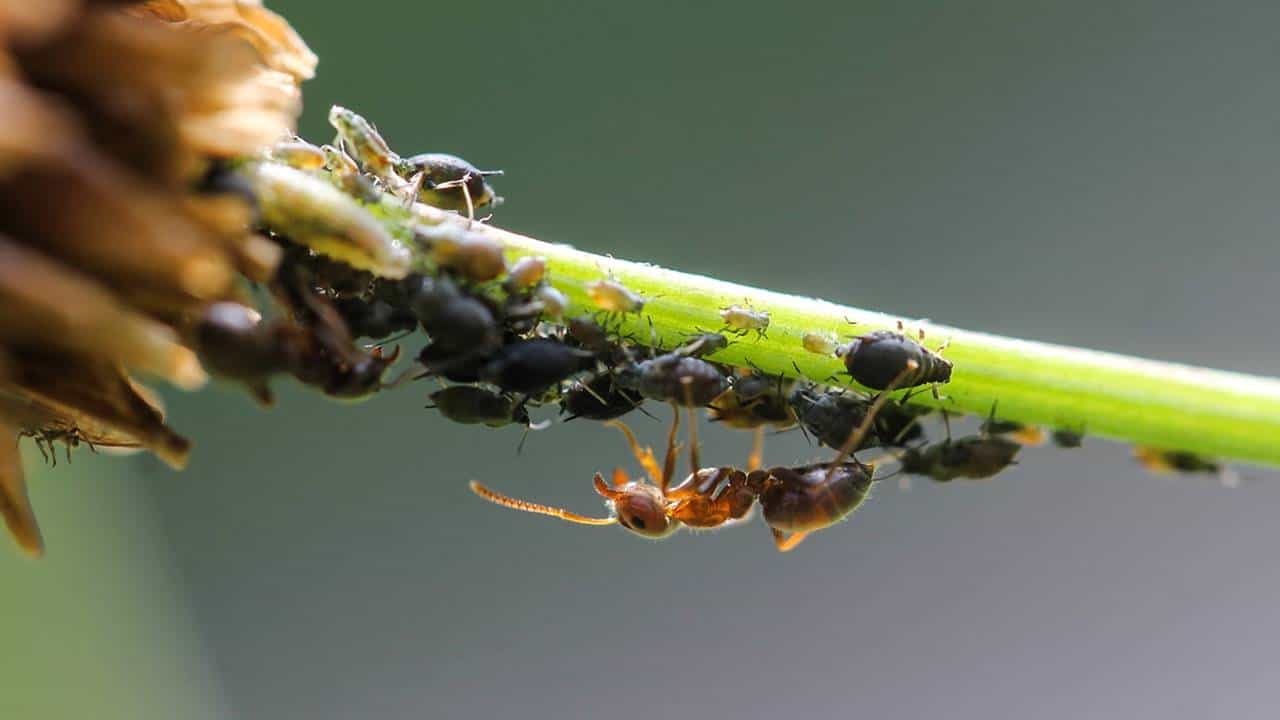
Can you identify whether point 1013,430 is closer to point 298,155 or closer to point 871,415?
point 871,415

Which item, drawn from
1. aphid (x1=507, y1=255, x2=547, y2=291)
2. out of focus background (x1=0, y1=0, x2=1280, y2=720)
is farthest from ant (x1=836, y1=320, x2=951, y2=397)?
out of focus background (x1=0, y1=0, x2=1280, y2=720)

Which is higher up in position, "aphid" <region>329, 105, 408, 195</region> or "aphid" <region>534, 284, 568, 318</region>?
"aphid" <region>329, 105, 408, 195</region>

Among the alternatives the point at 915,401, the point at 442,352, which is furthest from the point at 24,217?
the point at 915,401

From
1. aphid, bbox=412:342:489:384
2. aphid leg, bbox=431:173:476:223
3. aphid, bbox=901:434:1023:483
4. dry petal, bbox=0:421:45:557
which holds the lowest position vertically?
dry petal, bbox=0:421:45:557

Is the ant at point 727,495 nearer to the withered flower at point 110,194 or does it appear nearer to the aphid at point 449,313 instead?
the aphid at point 449,313

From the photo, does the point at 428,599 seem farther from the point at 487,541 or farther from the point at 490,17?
the point at 490,17

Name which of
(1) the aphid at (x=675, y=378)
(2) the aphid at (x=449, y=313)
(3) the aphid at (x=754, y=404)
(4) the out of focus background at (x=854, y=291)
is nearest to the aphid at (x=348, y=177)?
(2) the aphid at (x=449, y=313)

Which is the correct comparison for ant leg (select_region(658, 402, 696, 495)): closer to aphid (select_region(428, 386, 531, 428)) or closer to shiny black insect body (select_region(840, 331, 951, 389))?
aphid (select_region(428, 386, 531, 428))
